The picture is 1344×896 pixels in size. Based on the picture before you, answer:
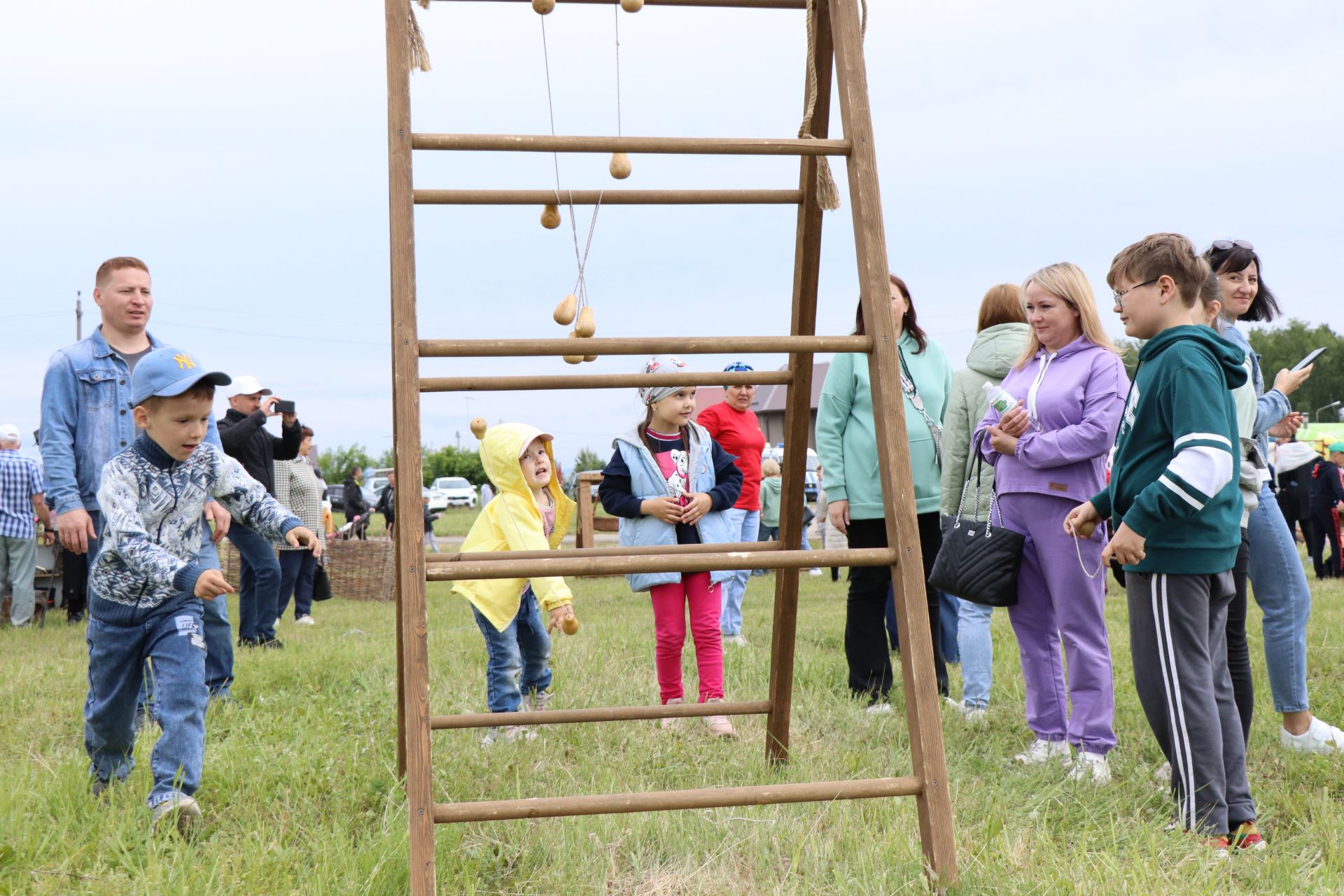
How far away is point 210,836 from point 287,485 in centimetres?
587

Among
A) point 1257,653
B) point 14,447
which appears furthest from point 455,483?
point 1257,653

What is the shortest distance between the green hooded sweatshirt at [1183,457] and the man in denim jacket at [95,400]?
9.38ft

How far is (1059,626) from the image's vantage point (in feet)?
11.5

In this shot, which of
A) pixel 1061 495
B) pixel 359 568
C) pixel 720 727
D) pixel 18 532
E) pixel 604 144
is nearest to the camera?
pixel 604 144

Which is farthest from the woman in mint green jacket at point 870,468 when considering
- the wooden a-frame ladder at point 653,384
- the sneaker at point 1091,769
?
the wooden a-frame ladder at point 653,384

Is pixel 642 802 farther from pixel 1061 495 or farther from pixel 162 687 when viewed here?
pixel 1061 495

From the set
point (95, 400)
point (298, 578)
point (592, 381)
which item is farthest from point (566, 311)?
point (298, 578)

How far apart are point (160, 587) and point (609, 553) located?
1311mm

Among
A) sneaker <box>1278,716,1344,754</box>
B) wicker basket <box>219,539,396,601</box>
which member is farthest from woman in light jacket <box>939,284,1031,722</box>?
wicker basket <box>219,539,396,601</box>

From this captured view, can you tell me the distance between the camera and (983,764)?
346 cm

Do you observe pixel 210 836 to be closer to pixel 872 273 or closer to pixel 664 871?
pixel 664 871

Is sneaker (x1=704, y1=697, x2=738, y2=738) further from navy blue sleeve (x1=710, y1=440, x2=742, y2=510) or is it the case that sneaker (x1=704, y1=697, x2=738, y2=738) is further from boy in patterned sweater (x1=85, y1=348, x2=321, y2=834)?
boy in patterned sweater (x1=85, y1=348, x2=321, y2=834)

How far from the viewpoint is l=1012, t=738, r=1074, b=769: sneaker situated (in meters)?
Result: 3.47

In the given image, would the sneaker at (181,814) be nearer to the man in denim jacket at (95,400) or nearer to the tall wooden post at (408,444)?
the tall wooden post at (408,444)
